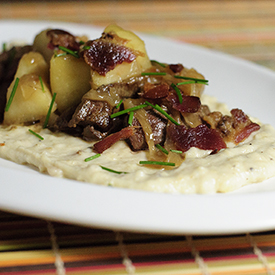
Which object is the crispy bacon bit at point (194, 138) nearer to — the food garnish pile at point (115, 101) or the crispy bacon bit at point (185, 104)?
the food garnish pile at point (115, 101)

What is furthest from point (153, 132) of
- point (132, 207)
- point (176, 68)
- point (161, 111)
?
point (132, 207)

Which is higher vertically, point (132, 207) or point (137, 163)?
point (132, 207)

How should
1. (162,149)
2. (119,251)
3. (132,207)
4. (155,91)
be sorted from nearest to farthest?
(132,207) → (119,251) → (162,149) → (155,91)

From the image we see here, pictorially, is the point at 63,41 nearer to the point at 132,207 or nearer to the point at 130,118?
the point at 130,118

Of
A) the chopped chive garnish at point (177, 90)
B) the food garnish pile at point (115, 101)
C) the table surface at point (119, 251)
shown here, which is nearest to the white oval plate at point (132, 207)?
the table surface at point (119, 251)

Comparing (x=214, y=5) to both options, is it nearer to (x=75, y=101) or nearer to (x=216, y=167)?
(x=75, y=101)

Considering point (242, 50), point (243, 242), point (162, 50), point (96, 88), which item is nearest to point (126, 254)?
point (243, 242)
